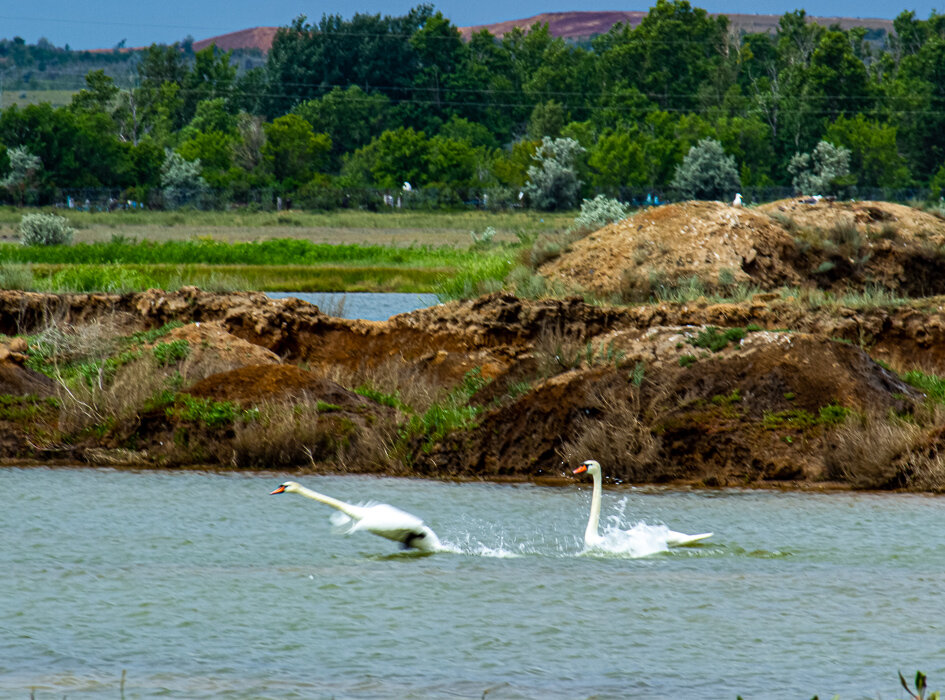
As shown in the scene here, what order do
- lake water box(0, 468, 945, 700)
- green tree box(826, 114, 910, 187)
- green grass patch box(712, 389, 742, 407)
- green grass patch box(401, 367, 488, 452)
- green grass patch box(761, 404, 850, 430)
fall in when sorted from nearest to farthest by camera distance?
lake water box(0, 468, 945, 700) → green grass patch box(761, 404, 850, 430) → green grass patch box(712, 389, 742, 407) → green grass patch box(401, 367, 488, 452) → green tree box(826, 114, 910, 187)

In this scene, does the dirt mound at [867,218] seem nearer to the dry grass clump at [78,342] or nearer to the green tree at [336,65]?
the dry grass clump at [78,342]

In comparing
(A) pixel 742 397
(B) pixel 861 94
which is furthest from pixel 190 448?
(B) pixel 861 94

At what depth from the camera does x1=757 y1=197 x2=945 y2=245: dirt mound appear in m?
32.7

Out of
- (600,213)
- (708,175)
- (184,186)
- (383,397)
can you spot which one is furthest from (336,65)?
(383,397)

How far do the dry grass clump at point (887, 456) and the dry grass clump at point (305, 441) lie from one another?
558cm

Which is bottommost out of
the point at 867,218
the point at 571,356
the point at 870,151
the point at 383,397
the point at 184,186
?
the point at 383,397

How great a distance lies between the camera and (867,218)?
33531mm

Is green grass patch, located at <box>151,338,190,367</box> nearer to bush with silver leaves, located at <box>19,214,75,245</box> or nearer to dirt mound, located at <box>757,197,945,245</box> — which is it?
dirt mound, located at <box>757,197,945,245</box>

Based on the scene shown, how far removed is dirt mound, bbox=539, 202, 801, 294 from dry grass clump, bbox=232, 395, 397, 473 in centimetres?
1179

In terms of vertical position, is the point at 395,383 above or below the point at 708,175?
below

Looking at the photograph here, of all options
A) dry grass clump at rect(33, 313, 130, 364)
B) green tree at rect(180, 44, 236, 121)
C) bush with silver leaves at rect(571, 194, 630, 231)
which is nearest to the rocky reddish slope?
dry grass clump at rect(33, 313, 130, 364)

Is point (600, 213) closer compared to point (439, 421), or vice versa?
point (439, 421)

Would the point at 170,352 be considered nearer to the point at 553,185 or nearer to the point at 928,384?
the point at 928,384

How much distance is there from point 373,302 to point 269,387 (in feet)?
85.1
